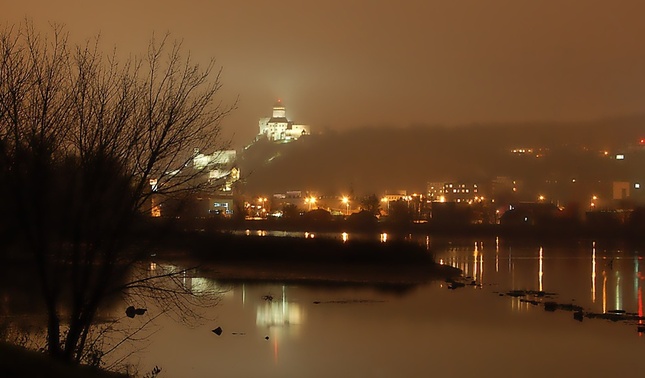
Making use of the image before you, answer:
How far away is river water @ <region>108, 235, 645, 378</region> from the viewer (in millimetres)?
20359

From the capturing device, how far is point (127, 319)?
2350 centimetres

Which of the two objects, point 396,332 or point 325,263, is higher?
point 325,263

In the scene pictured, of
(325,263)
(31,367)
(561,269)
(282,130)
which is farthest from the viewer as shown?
(282,130)

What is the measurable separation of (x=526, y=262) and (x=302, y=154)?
127 meters

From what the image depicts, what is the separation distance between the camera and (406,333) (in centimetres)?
2567

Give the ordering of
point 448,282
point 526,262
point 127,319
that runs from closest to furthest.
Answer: point 127,319
point 448,282
point 526,262

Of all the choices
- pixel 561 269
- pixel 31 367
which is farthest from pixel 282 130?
pixel 31 367

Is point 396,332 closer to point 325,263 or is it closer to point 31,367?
point 31,367

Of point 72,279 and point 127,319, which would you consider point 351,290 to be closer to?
point 127,319

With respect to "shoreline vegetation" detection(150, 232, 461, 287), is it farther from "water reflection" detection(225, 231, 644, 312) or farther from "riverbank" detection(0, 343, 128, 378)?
"riverbank" detection(0, 343, 128, 378)

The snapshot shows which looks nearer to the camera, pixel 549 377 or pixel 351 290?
pixel 549 377

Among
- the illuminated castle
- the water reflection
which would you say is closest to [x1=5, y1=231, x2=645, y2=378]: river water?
the water reflection

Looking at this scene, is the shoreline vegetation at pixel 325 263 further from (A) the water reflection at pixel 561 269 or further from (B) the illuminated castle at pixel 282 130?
(B) the illuminated castle at pixel 282 130

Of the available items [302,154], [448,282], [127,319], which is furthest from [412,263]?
[302,154]
